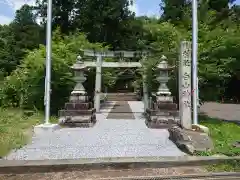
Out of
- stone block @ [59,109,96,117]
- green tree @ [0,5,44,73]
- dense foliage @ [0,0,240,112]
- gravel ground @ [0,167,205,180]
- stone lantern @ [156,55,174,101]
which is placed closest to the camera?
gravel ground @ [0,167,205,180]

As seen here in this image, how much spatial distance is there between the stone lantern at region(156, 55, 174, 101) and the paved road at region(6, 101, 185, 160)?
1.64 m

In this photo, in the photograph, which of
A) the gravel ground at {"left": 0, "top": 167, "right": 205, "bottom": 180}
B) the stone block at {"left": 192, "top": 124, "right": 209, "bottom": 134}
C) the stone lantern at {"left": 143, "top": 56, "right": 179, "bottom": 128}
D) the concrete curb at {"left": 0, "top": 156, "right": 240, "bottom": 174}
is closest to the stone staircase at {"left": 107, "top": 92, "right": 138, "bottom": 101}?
the stone lantern at {"left": 143, "top": 56, "right": 179, "bottom": 128}

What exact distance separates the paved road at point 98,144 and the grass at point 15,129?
313mm

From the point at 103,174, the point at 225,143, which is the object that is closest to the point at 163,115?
the point at 225,143

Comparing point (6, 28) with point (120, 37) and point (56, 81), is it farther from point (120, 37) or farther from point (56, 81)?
point (56, 81)

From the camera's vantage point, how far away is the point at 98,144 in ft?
32.0

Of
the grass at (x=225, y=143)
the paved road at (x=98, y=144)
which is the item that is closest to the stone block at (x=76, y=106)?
the paved road at (x=98, y=144)

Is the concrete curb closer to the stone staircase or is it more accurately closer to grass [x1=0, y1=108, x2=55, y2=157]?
grass [x1=0, y1=108, x2=55, y2=157]

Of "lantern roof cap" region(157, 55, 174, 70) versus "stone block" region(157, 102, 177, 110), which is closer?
"stone block" region(157, 102, 177, 110)

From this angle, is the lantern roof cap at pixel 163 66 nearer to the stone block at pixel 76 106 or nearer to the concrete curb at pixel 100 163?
the stone block at pixel 76 106

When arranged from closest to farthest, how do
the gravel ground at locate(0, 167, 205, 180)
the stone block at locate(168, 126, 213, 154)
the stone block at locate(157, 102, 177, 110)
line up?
1. the gravel ground at locate(0, 167, 205, 180)
2. the stone block at locate(168, 126, 213, 154)
3. the stone block at locate(157, 102, 177, 110)

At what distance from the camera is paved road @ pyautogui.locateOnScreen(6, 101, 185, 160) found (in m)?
8.25

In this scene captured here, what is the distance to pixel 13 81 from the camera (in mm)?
19938

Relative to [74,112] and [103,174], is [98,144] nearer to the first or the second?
[103,174]
